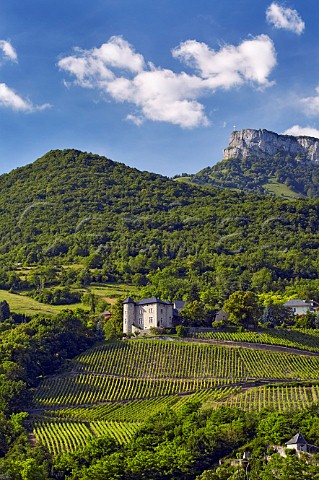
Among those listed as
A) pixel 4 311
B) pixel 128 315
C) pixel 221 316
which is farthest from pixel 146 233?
pixel 128 315

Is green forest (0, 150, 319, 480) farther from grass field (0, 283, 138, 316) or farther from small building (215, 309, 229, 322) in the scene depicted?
small building (215, 309, 229, 322)

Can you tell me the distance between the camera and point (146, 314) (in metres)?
91.3

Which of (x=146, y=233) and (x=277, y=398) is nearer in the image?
(x=277, y=398)

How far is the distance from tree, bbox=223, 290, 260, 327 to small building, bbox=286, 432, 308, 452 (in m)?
38.7

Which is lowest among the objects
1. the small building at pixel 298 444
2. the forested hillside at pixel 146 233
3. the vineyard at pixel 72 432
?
the vineyard at pixel 72 432

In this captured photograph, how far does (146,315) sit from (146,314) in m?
0.13

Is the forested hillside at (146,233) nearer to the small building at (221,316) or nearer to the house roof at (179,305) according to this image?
the house roof at (179,305)

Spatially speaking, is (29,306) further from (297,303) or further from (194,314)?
(297,303)

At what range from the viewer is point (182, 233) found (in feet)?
501

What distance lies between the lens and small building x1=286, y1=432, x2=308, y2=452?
5041cm

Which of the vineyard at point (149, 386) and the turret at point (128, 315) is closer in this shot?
the vineyard at point (149, 386)

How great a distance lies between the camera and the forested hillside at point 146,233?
12462 centimetres

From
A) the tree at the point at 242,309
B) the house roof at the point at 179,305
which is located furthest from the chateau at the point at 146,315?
the tree at the point at 242,309

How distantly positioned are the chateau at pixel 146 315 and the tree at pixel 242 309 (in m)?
7.23
